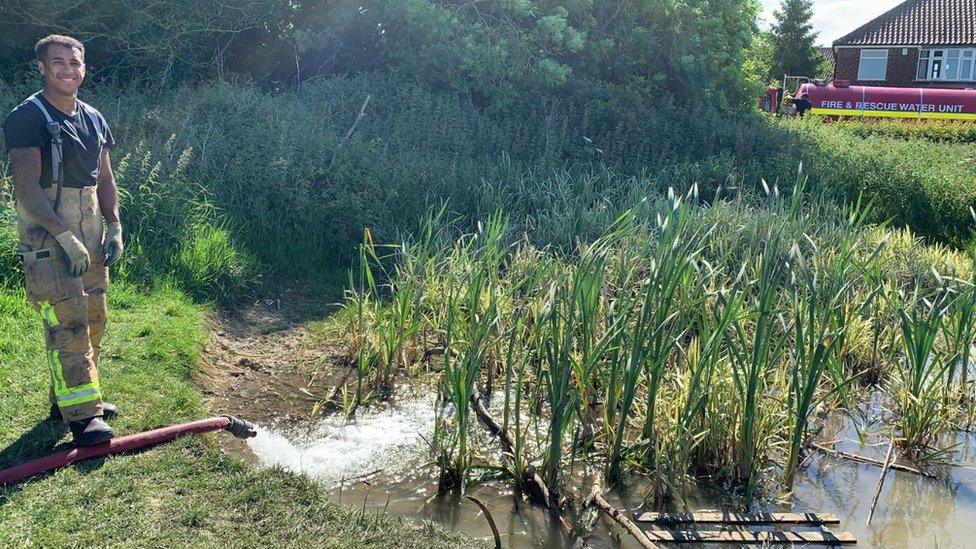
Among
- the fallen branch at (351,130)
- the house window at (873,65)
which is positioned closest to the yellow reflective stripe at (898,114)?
the house window at (873,65)

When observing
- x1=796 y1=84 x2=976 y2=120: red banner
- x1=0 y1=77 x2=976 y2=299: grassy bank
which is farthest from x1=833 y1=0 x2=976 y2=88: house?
x1=0 y1=77 x2=976 y2=299: grassy bank

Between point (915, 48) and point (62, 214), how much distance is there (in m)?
36.3

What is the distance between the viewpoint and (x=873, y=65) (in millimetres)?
34625

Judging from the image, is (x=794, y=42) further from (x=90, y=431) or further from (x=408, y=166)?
(x=90, y=431)

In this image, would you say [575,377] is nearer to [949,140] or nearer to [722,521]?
[722,521]

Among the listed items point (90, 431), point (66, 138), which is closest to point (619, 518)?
point (90, 431)

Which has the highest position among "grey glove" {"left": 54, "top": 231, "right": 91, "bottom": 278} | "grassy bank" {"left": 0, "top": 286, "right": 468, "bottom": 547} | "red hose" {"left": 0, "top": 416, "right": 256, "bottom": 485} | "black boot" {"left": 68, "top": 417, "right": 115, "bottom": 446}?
"grey glove" {"left": 54, "top": 231, "right": 91, "bottom": 278}

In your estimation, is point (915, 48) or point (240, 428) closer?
point (240, 428)

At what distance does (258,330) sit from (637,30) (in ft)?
29.7

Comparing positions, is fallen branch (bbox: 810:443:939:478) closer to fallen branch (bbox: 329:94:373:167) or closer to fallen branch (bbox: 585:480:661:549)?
fallen branch (bbox: 585:480:661:549)

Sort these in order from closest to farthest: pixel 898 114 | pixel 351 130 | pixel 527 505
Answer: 1. pixel 527 505
2. pixel 351 130
3. pixel 898 114

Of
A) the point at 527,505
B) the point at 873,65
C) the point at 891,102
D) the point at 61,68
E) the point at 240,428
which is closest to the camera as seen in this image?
the point at 61,68

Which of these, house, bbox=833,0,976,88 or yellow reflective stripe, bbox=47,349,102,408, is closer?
yellow reflective stripe, bbox=47,349,102,408

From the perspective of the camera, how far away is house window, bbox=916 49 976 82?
108ft
